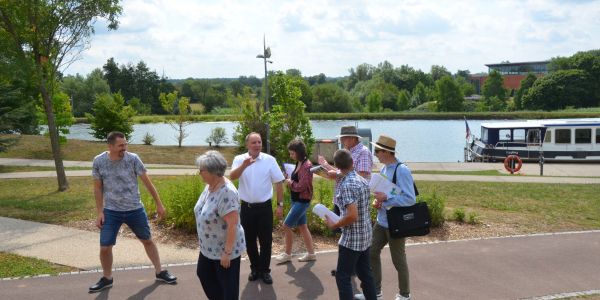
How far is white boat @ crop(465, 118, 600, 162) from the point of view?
27844 millimetres

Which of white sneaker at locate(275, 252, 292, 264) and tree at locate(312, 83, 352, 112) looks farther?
tree at locate(312, 83, 352, 112)

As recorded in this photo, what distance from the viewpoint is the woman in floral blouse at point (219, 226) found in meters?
4.64

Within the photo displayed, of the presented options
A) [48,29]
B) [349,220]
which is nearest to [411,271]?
[349,220]

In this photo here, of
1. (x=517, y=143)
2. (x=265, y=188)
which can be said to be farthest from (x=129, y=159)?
(x=517, y=143)

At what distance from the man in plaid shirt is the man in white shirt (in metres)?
1.39

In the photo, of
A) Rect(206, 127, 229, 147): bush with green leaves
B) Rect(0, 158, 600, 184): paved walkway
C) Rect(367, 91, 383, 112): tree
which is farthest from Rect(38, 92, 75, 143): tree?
Rect(367, 91, 383, 112): tree

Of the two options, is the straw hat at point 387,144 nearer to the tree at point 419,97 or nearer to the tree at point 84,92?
the tree at point 84,92

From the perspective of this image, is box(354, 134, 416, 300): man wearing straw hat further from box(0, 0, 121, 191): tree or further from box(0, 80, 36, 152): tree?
box(0, 80, 36, 152): tree

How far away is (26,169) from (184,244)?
13.8 m

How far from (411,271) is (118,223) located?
3.53m

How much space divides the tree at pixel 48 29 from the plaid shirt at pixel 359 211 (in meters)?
10.1

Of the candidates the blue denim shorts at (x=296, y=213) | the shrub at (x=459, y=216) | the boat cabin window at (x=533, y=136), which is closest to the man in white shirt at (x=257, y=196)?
the blue denim shorts at (x=296, y=213)

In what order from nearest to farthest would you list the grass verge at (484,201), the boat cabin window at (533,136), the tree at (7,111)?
the grass verge at (484,201) → the tree at (7,111) → the boat cabin window at (533,136)

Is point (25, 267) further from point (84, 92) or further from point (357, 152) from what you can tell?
point (84, 92)
